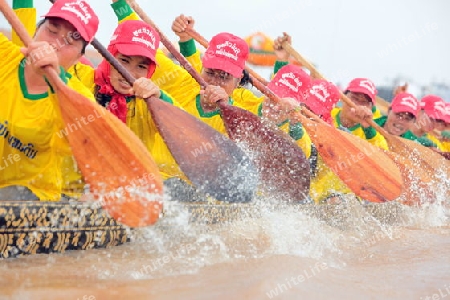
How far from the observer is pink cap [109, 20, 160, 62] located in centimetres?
401

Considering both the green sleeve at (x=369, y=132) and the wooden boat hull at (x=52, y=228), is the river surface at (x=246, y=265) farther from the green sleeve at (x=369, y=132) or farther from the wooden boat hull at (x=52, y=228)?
the green sleeve at (x=369, y=132)

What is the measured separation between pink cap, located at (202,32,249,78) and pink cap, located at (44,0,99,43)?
1.65 metres

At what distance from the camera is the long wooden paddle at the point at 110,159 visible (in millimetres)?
2906

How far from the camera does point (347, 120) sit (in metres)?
7.27

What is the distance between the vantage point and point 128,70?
4.08 meters

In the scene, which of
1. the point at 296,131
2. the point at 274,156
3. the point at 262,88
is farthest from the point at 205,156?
the point at 262,88

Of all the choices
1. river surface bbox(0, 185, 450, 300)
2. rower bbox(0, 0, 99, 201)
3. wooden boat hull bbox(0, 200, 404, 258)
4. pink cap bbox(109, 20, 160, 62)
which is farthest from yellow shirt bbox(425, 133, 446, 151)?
rower bbox(0, 0, 99, 201)

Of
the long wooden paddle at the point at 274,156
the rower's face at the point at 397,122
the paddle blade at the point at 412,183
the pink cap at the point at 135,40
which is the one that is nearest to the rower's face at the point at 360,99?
the rower's face at the point at 397,122

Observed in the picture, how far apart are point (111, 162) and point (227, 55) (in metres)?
2.18

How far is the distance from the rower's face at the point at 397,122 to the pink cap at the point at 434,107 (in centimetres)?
173

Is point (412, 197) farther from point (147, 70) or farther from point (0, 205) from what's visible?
point (0, 205)

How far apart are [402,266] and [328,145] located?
5.24ft

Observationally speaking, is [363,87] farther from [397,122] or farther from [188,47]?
[188,47]

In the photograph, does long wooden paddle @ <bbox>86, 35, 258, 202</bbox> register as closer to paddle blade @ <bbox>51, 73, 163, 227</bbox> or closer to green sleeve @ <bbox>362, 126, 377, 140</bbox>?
paddle blade @ <bbox>51, 73, 163, 227</bbox>
